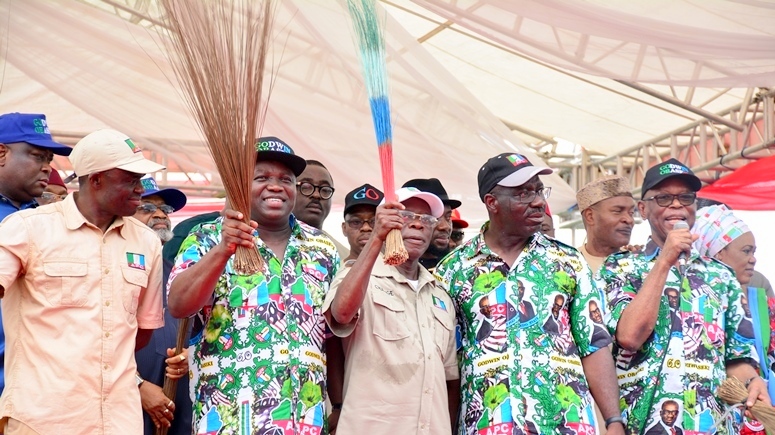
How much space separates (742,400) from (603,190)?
5.39 feet

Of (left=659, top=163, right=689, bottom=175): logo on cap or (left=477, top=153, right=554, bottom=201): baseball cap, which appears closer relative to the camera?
(left=477, top=153, right=554, bottom=201): baseball cap

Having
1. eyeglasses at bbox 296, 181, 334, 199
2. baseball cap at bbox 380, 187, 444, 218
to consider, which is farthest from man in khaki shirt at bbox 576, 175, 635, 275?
baseball cap at bbox 380, 187, 444, 218

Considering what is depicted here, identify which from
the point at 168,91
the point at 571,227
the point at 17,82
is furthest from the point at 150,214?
the point at 571,227

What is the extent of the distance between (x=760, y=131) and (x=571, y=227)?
3.45 m

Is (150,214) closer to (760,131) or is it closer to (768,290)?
(768,290)

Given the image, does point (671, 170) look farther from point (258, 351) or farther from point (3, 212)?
point (3, 212)

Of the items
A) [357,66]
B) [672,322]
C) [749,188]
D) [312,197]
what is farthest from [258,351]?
[749,188]

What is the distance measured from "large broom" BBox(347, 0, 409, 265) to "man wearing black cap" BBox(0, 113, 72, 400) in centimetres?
127

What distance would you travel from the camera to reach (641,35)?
6.17 metres

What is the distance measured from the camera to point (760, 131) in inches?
Result: 390

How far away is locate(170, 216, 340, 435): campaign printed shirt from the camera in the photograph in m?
3.38

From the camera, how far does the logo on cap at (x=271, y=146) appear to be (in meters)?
3.66

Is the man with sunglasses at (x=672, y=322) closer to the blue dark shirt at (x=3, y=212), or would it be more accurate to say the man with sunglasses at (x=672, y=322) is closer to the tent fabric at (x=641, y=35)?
the tent fabric at (x=641, y=35)

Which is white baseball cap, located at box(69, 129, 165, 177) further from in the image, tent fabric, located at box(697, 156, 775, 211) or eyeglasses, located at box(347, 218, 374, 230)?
tent fabric, located at box(697, 156, 775, 211)
